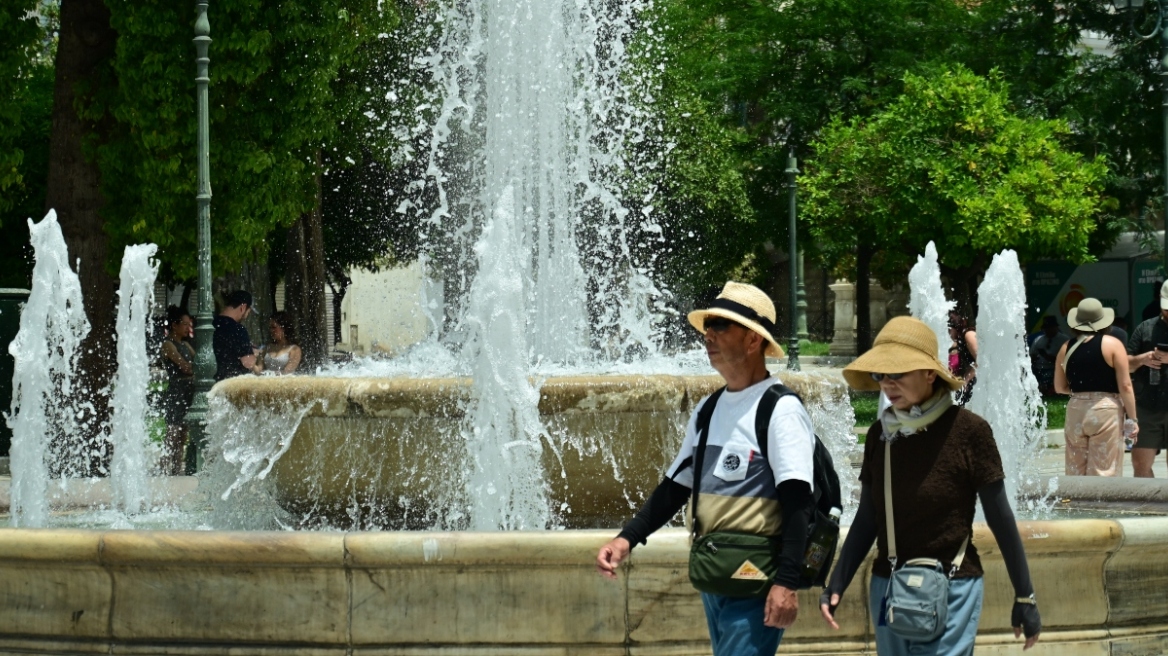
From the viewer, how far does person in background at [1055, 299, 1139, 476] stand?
9.67 m

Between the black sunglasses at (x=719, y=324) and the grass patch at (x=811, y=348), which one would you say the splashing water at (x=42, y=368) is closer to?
the black sunglasses at (x=719, y=324)

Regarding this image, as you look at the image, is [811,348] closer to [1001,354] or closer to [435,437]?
[1001,354]

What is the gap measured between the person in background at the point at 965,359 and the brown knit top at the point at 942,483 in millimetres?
7079

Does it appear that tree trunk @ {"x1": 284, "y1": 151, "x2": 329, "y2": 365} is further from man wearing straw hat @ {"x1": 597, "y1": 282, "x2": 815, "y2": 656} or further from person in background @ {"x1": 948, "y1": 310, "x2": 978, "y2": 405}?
man wearing straw hat @ {"x1": 597, "y1": 282, "x2": 815, "y2": 656}

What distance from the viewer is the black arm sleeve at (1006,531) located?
3.84 metres

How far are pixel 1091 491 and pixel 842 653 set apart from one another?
4168mm

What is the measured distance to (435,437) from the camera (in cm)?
750

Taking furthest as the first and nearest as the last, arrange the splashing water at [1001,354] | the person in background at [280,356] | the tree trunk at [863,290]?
the tree trunk at [863,290] < the person in background at [280,356] < the splashing water at [1001,354]

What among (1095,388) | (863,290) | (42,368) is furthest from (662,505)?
(863,290)

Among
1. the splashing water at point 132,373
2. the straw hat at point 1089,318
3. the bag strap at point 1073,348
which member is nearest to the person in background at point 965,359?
the bag strap at point 1073,348

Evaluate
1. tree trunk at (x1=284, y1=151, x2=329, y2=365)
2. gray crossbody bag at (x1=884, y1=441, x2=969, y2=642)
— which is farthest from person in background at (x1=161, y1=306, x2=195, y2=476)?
gray crossbody bag at (x1=884, y1=441, x2=969, y2=642)

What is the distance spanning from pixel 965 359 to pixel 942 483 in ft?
42.0

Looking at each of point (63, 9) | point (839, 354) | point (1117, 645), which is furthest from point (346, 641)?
Answer: point (839, 354)

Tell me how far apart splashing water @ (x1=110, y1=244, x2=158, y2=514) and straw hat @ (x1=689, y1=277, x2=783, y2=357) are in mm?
7188
